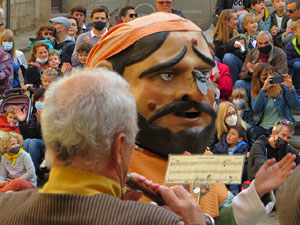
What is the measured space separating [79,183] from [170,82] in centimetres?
133

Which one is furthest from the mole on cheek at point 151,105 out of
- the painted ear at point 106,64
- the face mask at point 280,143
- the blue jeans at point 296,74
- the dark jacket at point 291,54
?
the dark jacket at point 291,54

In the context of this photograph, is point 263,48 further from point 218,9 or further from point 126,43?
point 126,43

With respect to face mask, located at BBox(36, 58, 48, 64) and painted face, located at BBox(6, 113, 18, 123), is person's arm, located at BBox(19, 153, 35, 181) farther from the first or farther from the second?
face mask, located at BBox(36, 58, 48, 64)

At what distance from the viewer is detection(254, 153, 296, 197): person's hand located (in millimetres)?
3381

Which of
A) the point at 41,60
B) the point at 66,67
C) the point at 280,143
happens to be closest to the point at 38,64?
the point at 41,60

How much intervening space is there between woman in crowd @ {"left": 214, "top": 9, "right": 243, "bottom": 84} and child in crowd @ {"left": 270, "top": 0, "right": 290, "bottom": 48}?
82 cm

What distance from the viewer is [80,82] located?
2.74m

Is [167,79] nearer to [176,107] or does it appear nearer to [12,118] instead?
[176,107]

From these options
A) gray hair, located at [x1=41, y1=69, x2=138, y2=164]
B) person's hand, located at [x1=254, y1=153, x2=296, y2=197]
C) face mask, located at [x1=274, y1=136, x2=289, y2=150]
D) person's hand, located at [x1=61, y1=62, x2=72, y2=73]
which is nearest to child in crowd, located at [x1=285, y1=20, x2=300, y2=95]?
face mask, located at [x1=274, y1=136, x2=289, y2=150]

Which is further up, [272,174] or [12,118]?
[272,174]

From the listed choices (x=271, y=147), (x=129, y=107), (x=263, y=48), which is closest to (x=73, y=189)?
(x=129, y=107)

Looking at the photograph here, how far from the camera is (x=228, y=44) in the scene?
10031 mm

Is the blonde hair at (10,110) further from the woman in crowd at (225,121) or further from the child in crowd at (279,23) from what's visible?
the child in crowd at (279,23)

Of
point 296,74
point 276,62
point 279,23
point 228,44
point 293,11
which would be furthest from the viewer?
point 279,23
